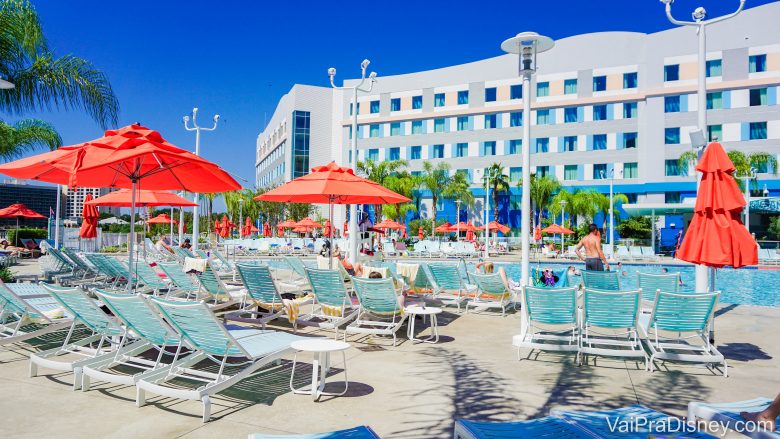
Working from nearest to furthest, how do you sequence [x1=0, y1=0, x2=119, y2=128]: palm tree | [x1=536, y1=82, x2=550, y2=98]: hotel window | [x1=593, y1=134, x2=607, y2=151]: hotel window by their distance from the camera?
[x1=0, y1=0, x2=119, y2=128]: palm tree, [x1=593, y1=134, x2=607, y2=151]: hotel window, [x1=536, y1=82, x2=550, y2=98]: hotel window

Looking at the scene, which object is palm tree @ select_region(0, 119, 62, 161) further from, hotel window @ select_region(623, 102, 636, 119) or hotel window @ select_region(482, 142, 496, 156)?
hotel window @ select_region(623, 102, 636, 119)

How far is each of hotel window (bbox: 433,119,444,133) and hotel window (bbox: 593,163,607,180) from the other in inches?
548

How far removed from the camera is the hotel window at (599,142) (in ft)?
144

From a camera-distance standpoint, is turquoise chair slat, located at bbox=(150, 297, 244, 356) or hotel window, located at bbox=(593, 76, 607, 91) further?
hotel window, located at bbox=(593, 76, 607, 91)

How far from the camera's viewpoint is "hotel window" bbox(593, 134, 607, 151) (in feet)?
144

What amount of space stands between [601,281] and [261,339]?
586cm

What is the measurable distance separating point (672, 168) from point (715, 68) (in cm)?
788

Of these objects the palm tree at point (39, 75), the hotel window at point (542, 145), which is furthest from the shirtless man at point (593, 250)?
the hotel window at point (542, 145)

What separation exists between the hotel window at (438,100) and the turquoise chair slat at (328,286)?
4419cm

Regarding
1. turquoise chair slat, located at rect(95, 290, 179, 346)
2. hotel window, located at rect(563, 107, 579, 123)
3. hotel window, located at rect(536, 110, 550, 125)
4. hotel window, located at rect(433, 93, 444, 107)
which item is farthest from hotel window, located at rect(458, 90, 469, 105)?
turquoise chair slat, located at rect(95, 290, 179, 346)

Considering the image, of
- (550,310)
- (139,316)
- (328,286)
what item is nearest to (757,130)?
(550,310)

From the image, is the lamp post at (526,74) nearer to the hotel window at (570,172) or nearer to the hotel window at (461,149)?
the hotel window at (570,172)

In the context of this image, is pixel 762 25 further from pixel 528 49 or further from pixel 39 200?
pixel 39 200

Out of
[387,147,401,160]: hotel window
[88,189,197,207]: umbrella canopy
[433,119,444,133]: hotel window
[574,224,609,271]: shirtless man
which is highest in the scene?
[433,119,444,133]: hotel window
